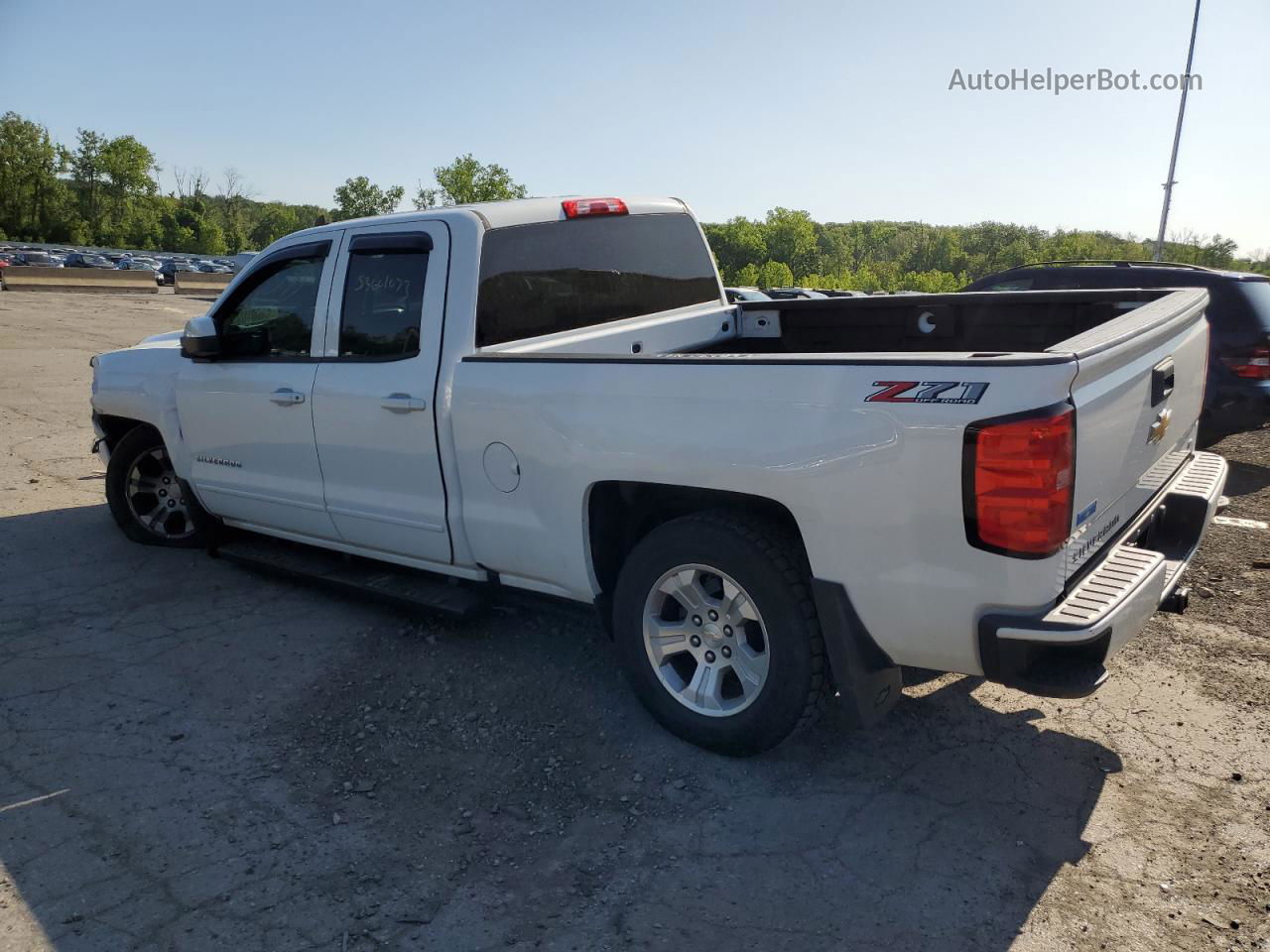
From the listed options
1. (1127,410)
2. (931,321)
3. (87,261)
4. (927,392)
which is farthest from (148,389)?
(87,261)

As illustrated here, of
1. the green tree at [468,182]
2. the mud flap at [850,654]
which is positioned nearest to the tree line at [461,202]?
the green tree at [468,182]

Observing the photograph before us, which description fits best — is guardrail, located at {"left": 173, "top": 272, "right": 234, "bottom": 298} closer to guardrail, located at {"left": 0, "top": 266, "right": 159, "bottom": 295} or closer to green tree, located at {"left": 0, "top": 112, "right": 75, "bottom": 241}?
guardrail, located at {"left": 0, "top": 266, "right": 159, "bottom": 295}

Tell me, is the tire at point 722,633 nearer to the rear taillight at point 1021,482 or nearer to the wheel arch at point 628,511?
the wheel arch at point 628,511

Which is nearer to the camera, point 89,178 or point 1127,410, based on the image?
point 1127,410

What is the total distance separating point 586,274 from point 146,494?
3.52 metres

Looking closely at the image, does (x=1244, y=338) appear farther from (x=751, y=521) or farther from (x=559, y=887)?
(x=559, y=887)

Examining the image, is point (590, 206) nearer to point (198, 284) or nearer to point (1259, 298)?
point (1259, 298)

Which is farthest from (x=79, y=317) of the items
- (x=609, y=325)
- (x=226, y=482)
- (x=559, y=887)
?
(x=559, y=887)

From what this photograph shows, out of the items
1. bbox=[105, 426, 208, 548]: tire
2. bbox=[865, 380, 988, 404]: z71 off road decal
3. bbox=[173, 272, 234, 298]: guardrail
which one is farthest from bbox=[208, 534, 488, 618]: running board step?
bbox=[173, 272, 234, 298]: guardrail

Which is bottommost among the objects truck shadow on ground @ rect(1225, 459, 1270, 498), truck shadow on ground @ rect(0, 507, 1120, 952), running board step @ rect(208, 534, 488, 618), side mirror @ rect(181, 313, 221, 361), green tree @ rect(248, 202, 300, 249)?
truck shadow on ground @ rect(0, 507, 1120, 952)

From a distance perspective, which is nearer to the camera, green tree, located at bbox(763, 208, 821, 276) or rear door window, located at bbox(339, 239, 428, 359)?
rear door window, located at bbox(339, 239, 428, 359)

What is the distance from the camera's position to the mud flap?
294cm

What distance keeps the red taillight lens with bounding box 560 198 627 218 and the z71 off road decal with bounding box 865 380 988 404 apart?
221cm

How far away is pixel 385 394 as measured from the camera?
4121mm
